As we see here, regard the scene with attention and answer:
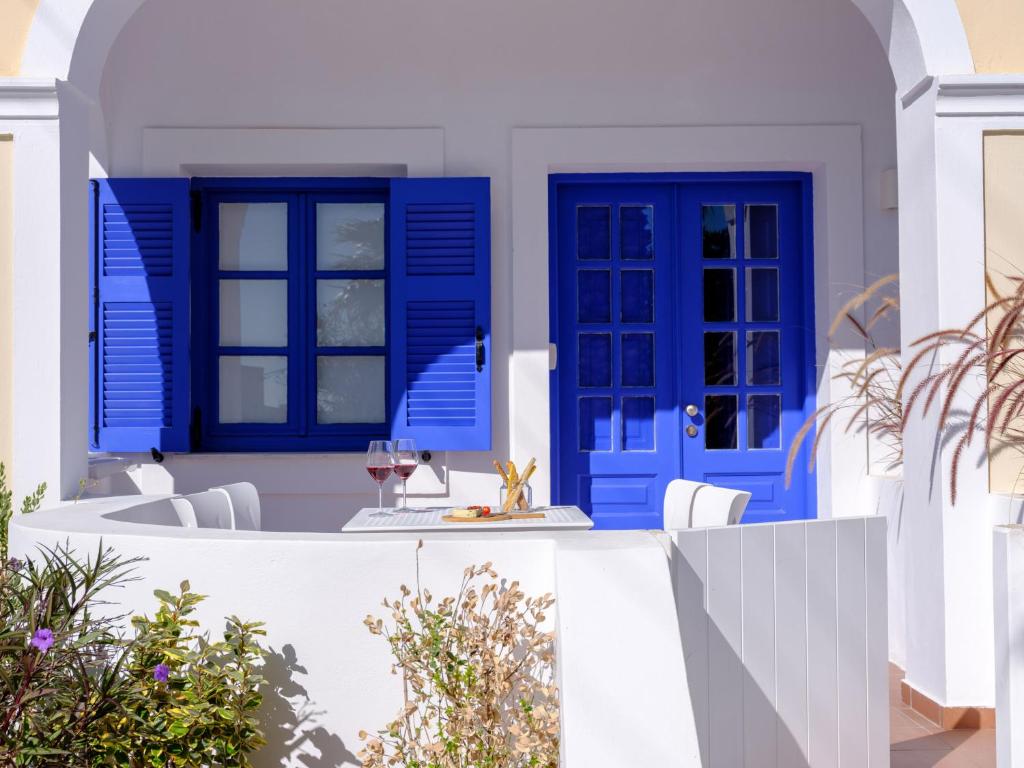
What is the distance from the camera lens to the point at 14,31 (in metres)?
3.87

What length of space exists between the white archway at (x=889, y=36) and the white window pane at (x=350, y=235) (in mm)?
1903

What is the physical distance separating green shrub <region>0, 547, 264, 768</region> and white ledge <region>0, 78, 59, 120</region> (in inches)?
83.9

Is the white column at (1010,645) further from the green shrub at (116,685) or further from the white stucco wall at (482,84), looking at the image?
the white stucco wall at (482,84)

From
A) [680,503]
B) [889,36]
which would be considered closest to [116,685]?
[680,503]

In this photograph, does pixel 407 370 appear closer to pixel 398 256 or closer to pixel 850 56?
pixel 398 256

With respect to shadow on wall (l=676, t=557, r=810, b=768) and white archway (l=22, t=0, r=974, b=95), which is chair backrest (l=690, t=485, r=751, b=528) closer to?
shadow on wall (l=676, t=557, r=810, b=768)

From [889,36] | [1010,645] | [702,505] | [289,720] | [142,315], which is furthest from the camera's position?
[142,315]

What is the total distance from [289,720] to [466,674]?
0.41 meters

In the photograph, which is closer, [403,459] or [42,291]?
[403,459]

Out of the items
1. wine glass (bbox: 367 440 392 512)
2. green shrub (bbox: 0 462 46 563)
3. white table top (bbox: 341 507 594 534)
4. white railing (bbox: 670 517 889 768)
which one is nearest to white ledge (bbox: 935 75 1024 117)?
white railing (bbox: 670 517 889 768)

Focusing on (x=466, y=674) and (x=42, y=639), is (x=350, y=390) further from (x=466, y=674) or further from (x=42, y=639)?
(x=42, y=639)

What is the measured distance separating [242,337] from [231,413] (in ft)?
1.35

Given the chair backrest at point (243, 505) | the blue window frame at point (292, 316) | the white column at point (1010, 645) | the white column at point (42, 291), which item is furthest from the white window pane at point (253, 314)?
the white column at point (1010, 645)

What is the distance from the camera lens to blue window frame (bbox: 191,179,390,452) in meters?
5.75
